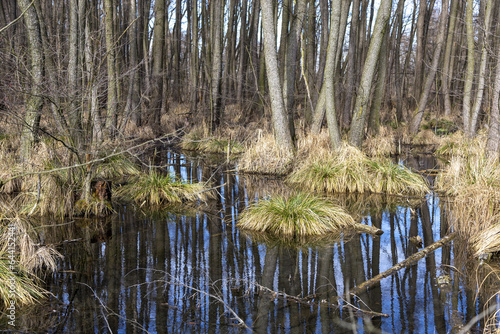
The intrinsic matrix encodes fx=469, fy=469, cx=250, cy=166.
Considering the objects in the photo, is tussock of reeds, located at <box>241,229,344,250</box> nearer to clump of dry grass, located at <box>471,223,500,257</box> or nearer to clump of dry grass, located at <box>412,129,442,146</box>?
clump of dry grass, located at <box>471,223,500,257</box>

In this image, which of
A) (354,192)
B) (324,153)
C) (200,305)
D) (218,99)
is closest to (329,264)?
(200,305)

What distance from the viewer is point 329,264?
600cm

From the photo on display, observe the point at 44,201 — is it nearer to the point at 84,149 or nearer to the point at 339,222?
the point at 84,149

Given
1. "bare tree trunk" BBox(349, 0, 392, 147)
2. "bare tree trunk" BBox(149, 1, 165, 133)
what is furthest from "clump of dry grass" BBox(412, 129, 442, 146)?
"bare tree trunk" BBox(149, 1, 165, 133)

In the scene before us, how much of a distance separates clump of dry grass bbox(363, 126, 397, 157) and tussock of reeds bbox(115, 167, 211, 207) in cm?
769

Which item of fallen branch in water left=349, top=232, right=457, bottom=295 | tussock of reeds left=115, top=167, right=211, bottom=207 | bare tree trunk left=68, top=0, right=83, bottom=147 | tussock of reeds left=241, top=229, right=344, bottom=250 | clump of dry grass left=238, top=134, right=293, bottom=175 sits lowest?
fallen branch in water left=349, top=232, right=457, bottom=295

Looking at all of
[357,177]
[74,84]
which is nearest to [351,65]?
[357,177]

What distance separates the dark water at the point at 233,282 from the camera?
441 cm

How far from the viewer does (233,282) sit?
5.39 meters

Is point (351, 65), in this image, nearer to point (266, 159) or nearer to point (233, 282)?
point (266, 159)

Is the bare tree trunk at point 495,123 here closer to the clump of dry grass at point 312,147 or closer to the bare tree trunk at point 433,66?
the clump of dry grass at point 312,147

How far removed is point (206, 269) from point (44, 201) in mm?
3736

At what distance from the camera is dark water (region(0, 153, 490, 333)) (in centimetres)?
441

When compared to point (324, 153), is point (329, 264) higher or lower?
lower
